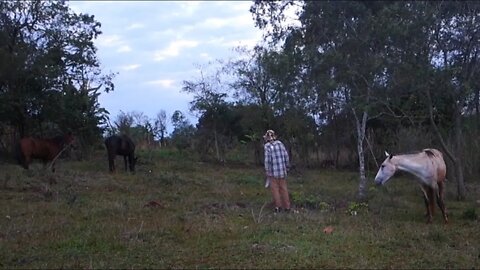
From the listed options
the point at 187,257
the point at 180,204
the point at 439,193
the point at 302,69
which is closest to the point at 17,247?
the point at 187,257

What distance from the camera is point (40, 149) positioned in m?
21.8

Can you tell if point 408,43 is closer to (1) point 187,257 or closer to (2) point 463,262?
(2) point 463,262

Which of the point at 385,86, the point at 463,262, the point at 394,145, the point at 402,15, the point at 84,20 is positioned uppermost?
the point at 84,20

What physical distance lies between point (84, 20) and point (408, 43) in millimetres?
17691

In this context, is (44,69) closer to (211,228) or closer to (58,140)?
(58,140)

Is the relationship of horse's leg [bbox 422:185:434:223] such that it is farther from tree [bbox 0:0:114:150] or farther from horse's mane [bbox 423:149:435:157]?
tree [bbox 0:0:114:150]

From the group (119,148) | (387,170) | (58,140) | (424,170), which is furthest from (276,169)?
(119,148)

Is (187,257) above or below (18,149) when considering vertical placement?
below

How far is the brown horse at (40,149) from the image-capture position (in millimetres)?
21359

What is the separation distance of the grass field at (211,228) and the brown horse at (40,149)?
1.96 meters

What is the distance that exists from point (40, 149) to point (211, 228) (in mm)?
13085

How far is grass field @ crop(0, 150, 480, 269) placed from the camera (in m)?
8.44

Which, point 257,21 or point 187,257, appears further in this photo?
point 257,21

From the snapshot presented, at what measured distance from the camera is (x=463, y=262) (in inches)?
331
